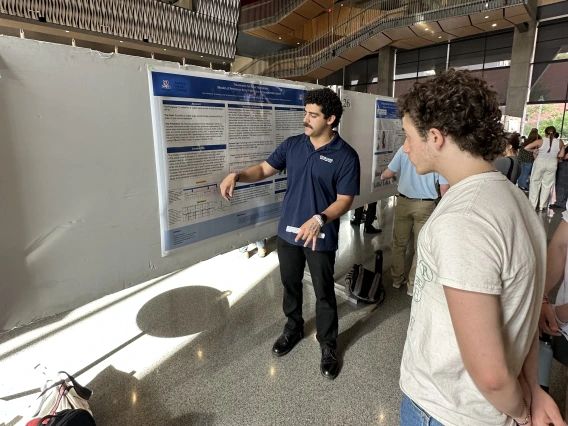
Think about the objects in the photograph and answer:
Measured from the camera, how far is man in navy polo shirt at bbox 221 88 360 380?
188 centimetres

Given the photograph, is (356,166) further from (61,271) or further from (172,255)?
(61,271)

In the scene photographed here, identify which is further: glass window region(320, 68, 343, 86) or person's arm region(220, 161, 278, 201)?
glass window region(320, 68, 343, 86)

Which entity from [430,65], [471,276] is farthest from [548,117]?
[471,276]

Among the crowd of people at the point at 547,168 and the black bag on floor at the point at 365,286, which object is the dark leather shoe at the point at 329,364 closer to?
the black bag on floor at the point at 365,286

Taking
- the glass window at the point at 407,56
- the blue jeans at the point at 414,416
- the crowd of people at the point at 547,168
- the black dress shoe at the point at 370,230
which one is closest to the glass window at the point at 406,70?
the glass window at the point at 407,56

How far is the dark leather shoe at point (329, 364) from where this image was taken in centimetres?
202

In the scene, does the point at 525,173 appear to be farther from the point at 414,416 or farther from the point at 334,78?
the point at 334,78

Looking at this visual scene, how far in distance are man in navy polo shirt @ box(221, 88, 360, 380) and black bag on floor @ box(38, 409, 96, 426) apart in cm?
115

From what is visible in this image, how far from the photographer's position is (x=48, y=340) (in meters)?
2.39

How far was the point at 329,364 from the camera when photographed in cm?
205

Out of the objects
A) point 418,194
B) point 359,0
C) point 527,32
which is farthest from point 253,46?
point 418,194

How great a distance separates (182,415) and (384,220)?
472 cm

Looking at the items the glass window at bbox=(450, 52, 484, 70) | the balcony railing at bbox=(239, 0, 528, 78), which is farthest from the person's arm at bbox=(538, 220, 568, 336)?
the glass window at bbox=(450, 52, 484, 70)

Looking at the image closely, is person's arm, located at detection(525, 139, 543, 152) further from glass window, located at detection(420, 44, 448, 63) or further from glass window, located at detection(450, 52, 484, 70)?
glass window, located at detection(420, 44, 448, 63)
